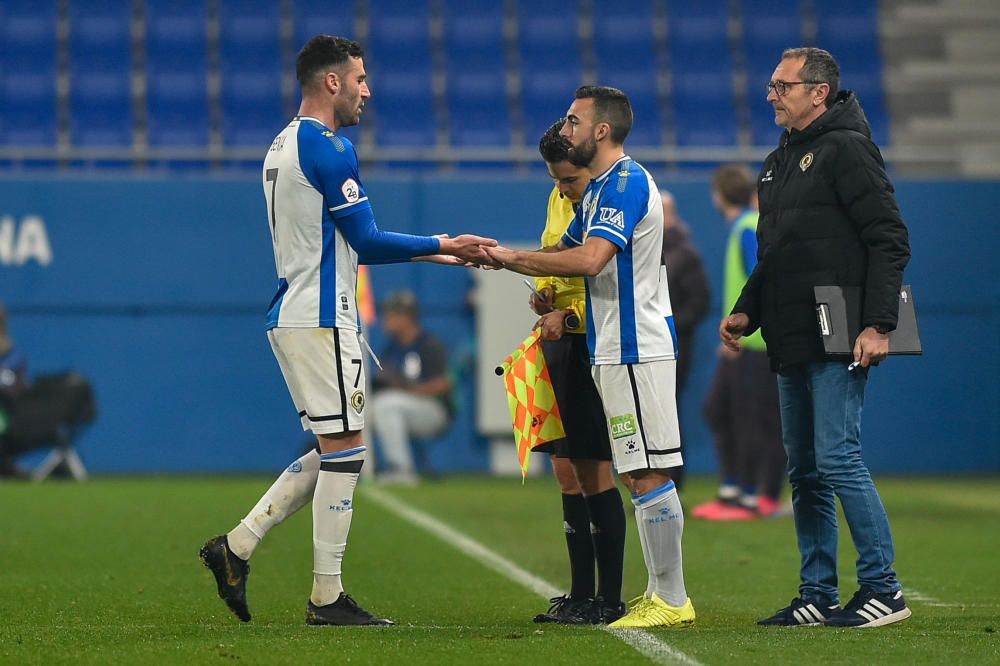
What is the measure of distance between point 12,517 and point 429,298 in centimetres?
571

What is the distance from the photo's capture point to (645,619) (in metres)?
5.70

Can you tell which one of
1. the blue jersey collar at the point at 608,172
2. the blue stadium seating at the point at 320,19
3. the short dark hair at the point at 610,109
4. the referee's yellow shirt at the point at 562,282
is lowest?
the referee's yellow shirt at the point at 562,282

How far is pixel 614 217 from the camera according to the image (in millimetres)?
5648

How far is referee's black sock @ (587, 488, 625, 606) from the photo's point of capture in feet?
20.0

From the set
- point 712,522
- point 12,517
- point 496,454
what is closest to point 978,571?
point 712,522

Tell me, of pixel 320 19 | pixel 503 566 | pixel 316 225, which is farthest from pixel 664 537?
pixel 320 19

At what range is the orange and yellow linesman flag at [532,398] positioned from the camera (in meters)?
6.11

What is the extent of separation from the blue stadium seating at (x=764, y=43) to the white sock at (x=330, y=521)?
1266cm

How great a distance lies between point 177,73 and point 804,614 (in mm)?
13510

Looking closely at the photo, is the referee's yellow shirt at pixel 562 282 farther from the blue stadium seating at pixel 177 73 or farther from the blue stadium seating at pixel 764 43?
the blue stadium seating at pixel 764 43

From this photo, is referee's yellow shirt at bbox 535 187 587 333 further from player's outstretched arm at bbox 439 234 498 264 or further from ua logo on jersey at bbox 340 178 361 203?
ua logo on jersey at bbox 340 178 361 203

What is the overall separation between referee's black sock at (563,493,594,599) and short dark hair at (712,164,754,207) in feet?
15.9

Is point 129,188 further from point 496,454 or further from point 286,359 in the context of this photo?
point 286,359

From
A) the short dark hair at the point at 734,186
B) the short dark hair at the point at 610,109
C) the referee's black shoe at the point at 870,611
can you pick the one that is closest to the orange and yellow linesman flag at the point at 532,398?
the short dark hair at the point at 610,109
